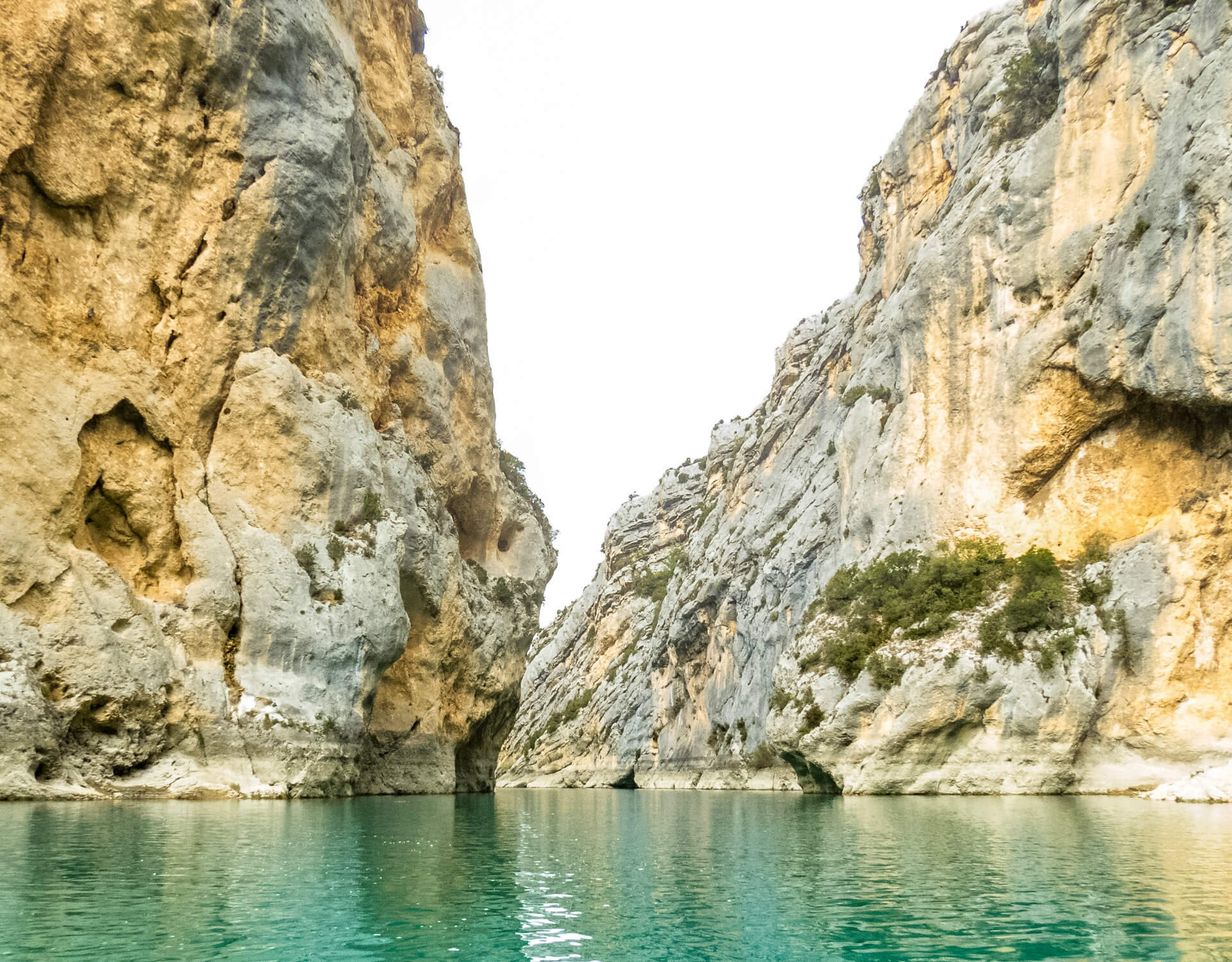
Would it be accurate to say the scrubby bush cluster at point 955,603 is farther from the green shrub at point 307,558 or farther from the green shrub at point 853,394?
the green shrub at point 307,558

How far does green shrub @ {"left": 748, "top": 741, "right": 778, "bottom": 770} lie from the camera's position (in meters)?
58.9

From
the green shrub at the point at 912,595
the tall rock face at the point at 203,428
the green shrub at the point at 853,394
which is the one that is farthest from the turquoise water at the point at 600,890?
the green shrub at the point at 853,394

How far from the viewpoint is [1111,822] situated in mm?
20859

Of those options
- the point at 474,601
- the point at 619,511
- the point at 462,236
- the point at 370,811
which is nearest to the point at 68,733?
the point at 370,811

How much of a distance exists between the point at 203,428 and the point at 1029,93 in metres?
41.6

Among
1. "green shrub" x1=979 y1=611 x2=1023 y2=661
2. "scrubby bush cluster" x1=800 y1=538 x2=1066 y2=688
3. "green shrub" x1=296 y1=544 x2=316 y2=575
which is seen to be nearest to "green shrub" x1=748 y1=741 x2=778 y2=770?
"scrubby bush cluster" x1=800 y1=538 x2=1066 y2=688

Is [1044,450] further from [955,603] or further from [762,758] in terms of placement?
[762,758]

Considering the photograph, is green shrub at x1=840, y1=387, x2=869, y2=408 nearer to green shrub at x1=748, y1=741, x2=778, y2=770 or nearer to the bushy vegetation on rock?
the bushy vegetation on rock

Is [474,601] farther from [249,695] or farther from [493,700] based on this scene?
[249,695]

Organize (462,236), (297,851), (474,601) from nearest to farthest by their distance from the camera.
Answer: (297,851) → (474,601) → (462,236)

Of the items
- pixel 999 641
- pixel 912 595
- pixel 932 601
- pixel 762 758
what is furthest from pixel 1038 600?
pixel 762 758

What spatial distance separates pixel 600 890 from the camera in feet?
41.3

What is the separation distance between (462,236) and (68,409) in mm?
26146

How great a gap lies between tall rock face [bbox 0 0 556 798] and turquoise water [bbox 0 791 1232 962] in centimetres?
537
